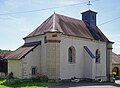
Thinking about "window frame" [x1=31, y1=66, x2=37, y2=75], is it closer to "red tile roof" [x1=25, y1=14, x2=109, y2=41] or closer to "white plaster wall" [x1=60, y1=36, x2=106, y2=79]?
"white plaster wall" [x1=60, y1=36, x2=106, y2=79]

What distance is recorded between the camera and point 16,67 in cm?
2750

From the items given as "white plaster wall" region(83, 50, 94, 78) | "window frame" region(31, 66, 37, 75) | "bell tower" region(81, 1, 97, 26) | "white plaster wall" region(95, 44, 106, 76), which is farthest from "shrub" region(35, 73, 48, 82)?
"bell tower" region(81, 1, 97, 26)

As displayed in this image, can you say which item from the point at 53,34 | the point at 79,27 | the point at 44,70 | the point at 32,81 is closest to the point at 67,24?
the point at 79,27

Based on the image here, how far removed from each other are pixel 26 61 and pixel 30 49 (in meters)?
1.52

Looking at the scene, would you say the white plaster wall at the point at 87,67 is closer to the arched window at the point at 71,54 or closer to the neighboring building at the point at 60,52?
the neighboring building at the point at 60,52

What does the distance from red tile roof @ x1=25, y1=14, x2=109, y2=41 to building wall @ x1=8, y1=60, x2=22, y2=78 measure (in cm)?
433

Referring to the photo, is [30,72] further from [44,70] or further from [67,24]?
[67,24]

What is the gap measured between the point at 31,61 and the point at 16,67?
1996mm

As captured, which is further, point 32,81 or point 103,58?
point 103,58

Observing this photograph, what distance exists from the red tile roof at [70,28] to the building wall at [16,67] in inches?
170

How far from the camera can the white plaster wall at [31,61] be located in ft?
87.2

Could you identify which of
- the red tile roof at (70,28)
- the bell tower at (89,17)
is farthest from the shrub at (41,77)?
the bell tower at (89,17)

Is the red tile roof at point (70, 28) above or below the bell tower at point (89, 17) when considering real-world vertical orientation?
below

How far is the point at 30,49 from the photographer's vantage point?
1071 inches
